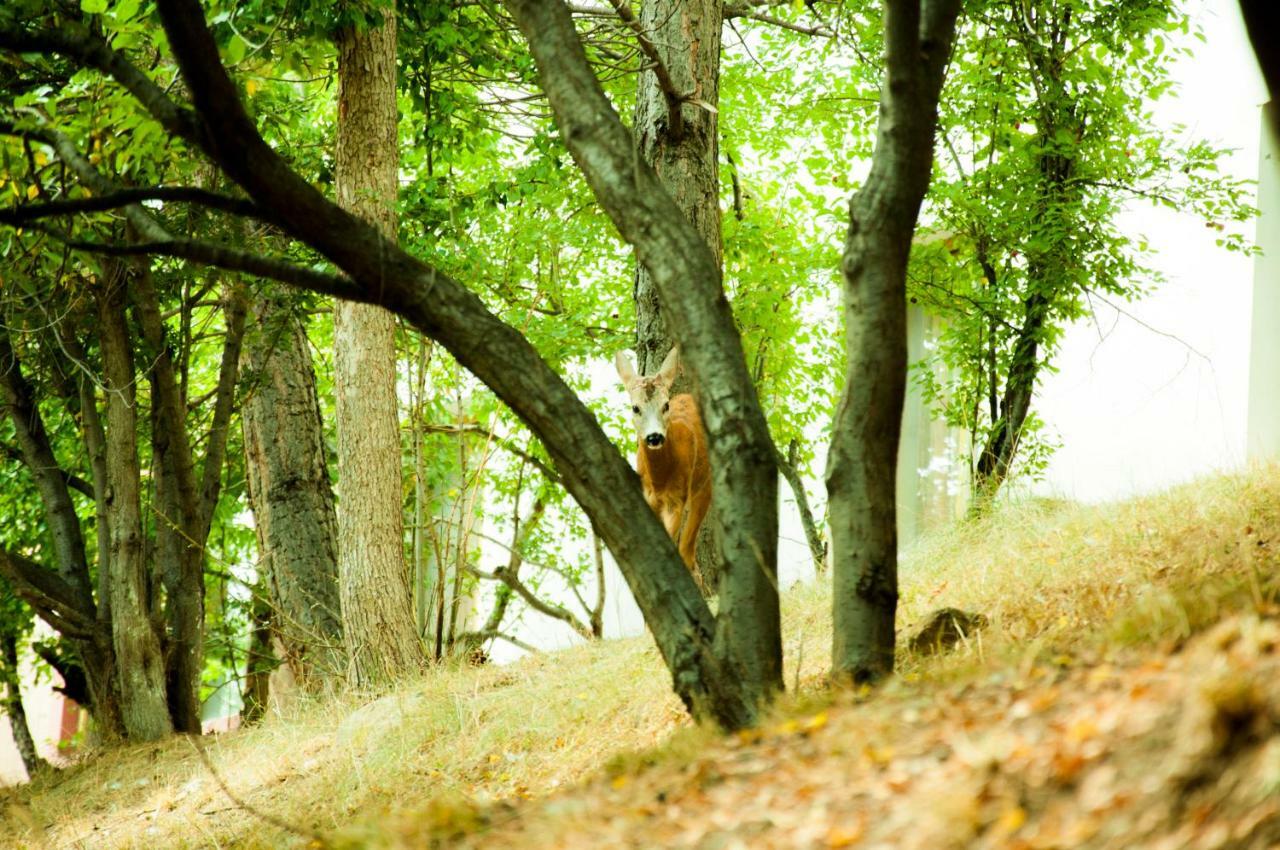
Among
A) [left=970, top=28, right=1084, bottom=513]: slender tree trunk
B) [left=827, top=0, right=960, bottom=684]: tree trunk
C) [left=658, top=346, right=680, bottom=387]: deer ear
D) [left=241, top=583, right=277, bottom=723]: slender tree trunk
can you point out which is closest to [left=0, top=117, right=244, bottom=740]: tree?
[left=241, top=583, right=277, bottom=723]: slender tree trunk

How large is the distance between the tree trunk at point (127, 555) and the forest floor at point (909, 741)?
41.4 inches

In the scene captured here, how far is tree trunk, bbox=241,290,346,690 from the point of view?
11.3m

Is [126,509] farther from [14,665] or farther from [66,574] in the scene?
[14,665]

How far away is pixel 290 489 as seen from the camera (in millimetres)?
11391

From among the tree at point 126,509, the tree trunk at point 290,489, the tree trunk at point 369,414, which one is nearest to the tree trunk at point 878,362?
the tree trunk at point 369,414

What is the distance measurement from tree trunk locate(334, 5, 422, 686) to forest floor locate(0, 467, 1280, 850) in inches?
26.6

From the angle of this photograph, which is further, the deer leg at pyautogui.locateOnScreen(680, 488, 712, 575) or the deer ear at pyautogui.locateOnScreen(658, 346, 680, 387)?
the deer leg at pyautogui.locateOnScreen(680, 488, 712, 575)

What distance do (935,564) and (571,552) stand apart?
12.6m

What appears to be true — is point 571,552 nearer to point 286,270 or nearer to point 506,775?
point 506,775

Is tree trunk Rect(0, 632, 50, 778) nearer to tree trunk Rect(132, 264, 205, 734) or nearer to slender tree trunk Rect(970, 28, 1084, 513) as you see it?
tree trunk Rect(132, 264, 205, 734)

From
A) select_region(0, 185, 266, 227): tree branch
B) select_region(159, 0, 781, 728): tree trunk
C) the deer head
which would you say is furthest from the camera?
the deer head

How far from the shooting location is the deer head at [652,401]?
294 inches

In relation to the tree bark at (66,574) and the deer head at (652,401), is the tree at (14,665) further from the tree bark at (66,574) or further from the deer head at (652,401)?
the deer head at (652,401)

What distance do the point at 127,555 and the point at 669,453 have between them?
15.6 feet
